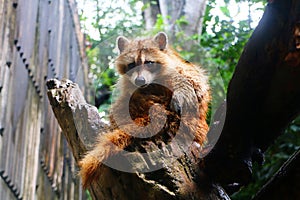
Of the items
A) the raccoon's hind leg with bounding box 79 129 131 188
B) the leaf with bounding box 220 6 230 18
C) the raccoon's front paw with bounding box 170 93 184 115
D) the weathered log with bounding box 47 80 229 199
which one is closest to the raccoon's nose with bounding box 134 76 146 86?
the raccoon's front paw with bounding box 170 93 184 115

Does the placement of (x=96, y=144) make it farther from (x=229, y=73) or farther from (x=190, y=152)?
(x=229, y=73)

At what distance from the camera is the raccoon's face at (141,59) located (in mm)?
3016

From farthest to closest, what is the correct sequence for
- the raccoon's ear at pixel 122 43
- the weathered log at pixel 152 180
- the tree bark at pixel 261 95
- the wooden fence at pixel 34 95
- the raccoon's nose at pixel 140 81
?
the raccoon's ear at pixel 122 43 < the wooden fence at pixel 34 95 < the raccoon's nose at pixel 140 81 < the weathered log at pixel 152 180 < the tree bark at pixel 261 95

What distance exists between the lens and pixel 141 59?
3.15 meters

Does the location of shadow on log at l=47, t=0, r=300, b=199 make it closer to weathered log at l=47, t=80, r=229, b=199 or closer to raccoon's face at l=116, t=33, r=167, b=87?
weathered log at l=47, t=80, r=229, b=199

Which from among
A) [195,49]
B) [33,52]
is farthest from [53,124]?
[195,49]

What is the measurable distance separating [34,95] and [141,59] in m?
1.26

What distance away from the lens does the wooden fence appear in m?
3.17

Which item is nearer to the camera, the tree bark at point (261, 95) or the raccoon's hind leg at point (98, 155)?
the tree bark at point (261, 95)

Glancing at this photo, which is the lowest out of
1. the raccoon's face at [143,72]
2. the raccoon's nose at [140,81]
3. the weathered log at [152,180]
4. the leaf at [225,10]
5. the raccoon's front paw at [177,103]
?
the weathered log at [152,180]

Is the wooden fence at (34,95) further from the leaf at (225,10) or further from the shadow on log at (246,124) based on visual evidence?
the leaf at (225,10)

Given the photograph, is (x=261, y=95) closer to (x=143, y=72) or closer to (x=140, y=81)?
(x=140, y=81)

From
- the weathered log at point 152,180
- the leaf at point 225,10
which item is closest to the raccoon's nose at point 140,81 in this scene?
the weathered log at point 152,180

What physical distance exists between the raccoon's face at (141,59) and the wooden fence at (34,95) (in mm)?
670
